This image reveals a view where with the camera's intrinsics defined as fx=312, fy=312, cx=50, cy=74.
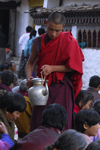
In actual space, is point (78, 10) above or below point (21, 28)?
above

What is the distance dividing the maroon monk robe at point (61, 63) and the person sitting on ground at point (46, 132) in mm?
720

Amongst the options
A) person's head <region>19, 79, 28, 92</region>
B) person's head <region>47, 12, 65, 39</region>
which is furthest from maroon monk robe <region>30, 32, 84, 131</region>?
person's head <region>19, 79, 28, 92</region>

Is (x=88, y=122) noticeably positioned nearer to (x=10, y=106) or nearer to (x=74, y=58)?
(x=74, y=58)

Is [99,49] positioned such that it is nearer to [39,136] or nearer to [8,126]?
[8,126]

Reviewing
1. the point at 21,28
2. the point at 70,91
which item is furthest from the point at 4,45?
the point at 70,91

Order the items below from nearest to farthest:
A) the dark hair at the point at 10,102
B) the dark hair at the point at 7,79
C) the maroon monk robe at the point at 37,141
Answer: the maroon monk robe at the point at 37,141, the dark hair at the point at 10,102, the dark hair at the point at 7,79

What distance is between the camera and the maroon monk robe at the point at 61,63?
12.0 feet

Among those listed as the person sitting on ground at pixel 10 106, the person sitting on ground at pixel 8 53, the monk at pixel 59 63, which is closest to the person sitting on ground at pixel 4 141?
the person sitting on ground at pixel 10 106

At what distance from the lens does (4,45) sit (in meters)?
11.8

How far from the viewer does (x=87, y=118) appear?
3.48 m

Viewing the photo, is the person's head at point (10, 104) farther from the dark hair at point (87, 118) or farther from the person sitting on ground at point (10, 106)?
the dark hair at point (87, 118)

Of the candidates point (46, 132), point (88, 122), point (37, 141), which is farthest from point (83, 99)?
point (37, 141)

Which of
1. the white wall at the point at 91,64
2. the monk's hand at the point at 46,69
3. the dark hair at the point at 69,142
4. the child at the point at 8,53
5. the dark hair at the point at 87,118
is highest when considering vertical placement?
the monk's hand at the point at 46,69

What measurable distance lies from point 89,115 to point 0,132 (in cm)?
107
